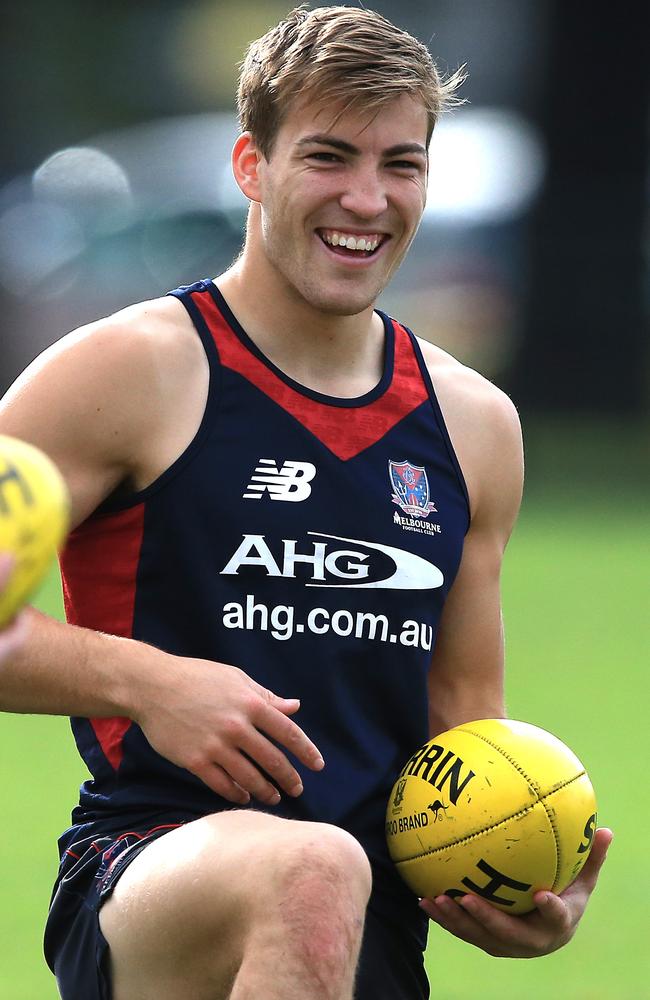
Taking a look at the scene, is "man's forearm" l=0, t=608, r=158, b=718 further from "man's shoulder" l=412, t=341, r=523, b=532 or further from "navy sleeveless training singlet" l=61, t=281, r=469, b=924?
"man's shoulder" l=412, t=341, r=523, b=532

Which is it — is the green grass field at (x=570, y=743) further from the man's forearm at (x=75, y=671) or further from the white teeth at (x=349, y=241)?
the white teeth at (x=349, y=241)

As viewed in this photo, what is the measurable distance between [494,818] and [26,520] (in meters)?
1.78

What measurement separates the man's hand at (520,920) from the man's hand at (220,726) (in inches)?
25.1

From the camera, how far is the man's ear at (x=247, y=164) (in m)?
4.43

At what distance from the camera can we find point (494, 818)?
395 centimetres

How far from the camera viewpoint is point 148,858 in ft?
12.1

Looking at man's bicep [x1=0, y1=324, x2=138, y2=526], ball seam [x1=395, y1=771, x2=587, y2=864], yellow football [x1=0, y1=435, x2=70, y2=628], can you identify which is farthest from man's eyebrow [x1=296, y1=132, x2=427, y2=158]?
yellow football [x1=0, y1=435, x2=70, y2=628]

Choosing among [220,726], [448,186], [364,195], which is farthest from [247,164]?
[448,186]

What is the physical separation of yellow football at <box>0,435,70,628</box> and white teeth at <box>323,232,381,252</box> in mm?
1775

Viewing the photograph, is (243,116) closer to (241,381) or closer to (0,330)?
(241,381)

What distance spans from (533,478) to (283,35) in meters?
14.0

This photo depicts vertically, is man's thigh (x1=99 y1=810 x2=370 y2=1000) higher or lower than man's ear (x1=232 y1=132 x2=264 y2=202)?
lower

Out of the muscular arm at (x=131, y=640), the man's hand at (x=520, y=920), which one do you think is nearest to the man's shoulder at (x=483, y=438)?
the muscular arm at (x=131, y=640)

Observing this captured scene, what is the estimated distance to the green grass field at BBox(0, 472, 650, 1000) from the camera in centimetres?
611
